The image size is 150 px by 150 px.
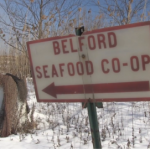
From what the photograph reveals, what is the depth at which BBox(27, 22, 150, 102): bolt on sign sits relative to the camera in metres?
0.84

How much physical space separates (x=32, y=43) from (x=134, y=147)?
1.20m

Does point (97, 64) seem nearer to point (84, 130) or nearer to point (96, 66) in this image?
point (96, 66)

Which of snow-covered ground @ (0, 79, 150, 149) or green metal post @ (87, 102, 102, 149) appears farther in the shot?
snow-covered ground @ (0, 79, 150, 149)

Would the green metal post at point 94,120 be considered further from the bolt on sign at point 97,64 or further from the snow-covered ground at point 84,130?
the snow-covered ground at point 84,130

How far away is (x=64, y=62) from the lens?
98 cm

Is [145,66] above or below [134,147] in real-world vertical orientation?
above

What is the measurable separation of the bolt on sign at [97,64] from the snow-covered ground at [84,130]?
2.56 feet

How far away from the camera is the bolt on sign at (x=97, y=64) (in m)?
0.84

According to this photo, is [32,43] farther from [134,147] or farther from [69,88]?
[134,147]

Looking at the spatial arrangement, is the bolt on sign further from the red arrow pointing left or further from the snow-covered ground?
the snow-covered ground

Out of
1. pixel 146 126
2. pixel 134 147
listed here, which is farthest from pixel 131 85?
pixel 146 126

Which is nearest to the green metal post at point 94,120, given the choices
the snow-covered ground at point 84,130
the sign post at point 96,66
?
the sign post at point 96,66

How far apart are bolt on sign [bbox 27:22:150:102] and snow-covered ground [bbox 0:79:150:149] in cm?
78

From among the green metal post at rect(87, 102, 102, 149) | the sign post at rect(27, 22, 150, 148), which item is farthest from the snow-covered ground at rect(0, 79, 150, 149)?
the sign post at rect(27, 22, 150, 148)
